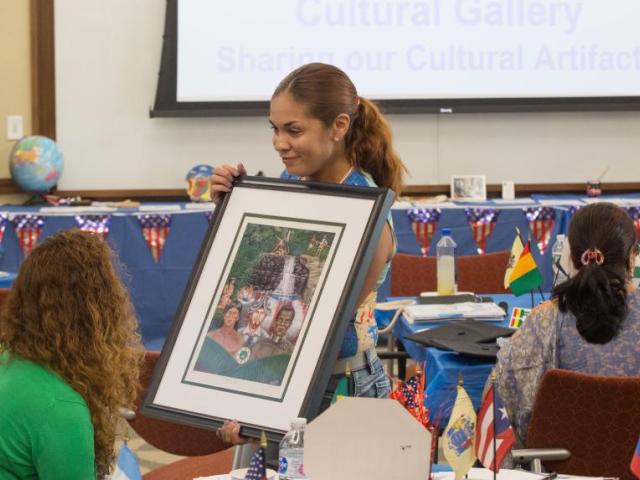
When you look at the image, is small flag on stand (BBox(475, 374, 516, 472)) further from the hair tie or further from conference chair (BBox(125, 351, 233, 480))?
conference chair (BBox(125, 351, 233, 480))

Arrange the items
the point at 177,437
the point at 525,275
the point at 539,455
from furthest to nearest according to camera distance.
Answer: the point at 525,275 → the point at 177,437 → the point at 539,455

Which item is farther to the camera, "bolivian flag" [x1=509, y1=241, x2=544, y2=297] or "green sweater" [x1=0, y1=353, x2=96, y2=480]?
"bolivian flag" [x1=509, y1=241, x2=544, y2=297]

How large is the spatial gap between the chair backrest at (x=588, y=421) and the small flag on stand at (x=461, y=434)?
70cm

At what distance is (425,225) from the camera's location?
21.0 feet

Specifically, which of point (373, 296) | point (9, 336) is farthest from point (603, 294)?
point (9, 336)

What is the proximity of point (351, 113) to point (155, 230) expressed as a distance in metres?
4.13

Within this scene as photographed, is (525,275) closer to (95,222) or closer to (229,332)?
(229,332)

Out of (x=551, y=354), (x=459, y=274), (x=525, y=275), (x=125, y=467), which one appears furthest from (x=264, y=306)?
(x=459, y=274)

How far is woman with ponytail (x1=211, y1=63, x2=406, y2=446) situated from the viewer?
7.13 ft

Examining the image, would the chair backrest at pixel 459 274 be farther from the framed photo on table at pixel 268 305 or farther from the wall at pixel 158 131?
the framed photo on table at pixel 268 305

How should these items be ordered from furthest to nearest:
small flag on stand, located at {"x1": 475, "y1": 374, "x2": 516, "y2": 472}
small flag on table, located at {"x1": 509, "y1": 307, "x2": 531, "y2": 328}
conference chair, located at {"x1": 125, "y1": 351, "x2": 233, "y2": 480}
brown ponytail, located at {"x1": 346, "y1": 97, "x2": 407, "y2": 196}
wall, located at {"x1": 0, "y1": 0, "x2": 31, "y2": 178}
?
1. wall, located at {"x1": 0, "y1": 0, "x2": 31, "y2": 178}
2. small flag on table, located at {"x1": 509, "y1": 307, "x2": 531, "y2": 328}
3. conference chair, located at {"x1": 125, "y1": 351, "x2": 233, "y2": 480}
4. brown ponytail, located at {"x1": 346, "y1": 97, "x2": 407, "y2": 196}
5. small flag on stand, located at {"x1": 475, "y1": 374, "x2": 516, "y2": 472}

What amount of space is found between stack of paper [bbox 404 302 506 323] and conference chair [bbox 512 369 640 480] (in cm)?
116

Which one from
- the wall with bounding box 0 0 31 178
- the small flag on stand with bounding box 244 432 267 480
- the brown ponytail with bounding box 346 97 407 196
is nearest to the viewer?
the small flag on stand with bounding box 244 432 267 480

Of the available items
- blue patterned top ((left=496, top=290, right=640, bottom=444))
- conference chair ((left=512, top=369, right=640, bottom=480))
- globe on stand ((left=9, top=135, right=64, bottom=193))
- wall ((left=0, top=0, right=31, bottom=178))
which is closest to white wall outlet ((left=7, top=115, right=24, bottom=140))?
wall ((left=0, top=0, right=31, bottom=178))
